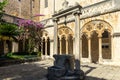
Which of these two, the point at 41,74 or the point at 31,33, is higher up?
the point at 31,33

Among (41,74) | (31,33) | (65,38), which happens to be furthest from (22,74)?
(31,33)

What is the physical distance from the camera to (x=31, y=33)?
66.4 feet

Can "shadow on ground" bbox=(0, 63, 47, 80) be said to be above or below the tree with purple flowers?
below

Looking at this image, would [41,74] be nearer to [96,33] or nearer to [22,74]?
[22,74]

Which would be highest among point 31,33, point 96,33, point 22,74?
point 31,33

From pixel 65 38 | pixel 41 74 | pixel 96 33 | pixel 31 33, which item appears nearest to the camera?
pixel 41 74

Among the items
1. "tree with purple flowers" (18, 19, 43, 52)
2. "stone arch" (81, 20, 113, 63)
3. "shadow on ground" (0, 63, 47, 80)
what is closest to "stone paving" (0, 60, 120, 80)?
"shadow on ground" (0, 63, 47, 80)

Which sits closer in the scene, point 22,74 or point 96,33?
point 22,74

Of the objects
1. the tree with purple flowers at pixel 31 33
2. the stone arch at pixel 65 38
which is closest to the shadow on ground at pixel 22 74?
the stone arch at pixel 65 38

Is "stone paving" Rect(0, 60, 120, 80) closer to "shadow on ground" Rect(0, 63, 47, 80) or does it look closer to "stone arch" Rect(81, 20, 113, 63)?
"shadow on ground" Rect(0, 63, 47, 80)

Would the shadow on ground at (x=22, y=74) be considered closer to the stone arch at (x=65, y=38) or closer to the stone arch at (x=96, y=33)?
the stone arch at (x=96, y=33)

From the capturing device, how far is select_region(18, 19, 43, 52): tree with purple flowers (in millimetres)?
20031

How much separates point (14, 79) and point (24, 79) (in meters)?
0.52

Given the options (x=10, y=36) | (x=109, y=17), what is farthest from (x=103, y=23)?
(x=10, y=36)
